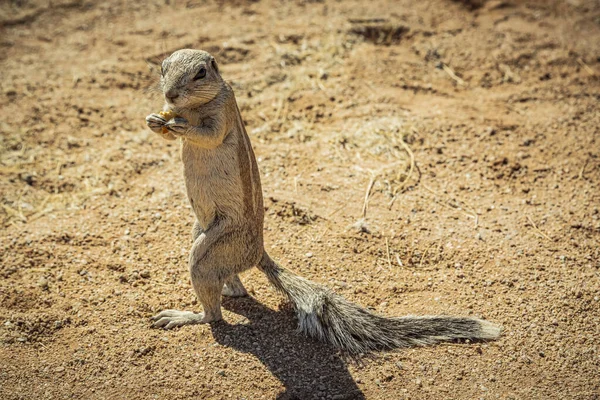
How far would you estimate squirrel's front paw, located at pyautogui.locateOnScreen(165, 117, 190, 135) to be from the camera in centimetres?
334

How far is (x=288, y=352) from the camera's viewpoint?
3.80 metres

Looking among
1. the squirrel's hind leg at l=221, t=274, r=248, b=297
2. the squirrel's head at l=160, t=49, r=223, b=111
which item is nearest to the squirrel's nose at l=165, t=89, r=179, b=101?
the squirrel's head at l=160, t=49, r=223, b=111

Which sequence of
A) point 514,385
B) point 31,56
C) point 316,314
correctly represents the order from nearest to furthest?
point 514,385
point 316,314
point 31,56

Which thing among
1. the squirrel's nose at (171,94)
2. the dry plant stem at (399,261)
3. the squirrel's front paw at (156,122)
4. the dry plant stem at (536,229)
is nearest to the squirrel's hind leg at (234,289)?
the dry plant stem at (399,261)

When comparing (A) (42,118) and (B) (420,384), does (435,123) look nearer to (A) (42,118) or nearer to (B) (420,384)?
(B) (420,384)

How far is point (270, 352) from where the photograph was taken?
380cm

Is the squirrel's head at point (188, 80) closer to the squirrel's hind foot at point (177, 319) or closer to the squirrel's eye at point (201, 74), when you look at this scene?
the squirrel's eye at point (201, 74)

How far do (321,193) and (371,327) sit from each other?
1.83 m

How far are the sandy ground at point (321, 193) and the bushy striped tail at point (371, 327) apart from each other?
10 centimetres

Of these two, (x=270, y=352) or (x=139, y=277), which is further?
→ (x=139, y=277)

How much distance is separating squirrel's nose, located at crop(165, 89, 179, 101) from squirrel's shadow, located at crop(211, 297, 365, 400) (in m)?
1.66

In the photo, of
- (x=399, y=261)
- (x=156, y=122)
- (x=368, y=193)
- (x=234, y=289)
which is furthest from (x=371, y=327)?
(x=156, y=122)

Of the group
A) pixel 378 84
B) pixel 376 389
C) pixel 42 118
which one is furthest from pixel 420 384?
pixel 42 118

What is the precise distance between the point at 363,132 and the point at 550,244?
2.30 meters
